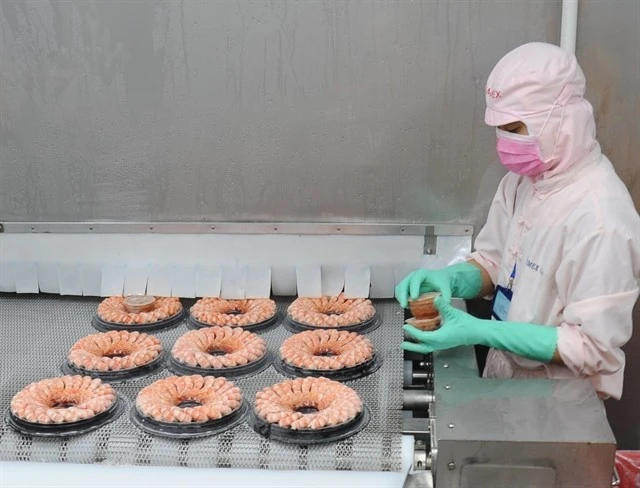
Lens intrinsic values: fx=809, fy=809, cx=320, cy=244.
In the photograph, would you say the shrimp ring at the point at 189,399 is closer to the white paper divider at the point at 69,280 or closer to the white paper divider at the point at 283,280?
the white paper divider at the point at 283,280

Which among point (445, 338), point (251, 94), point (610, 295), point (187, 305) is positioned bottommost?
point (187, 305)

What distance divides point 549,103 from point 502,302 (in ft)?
2.07

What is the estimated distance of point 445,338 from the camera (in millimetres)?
2152

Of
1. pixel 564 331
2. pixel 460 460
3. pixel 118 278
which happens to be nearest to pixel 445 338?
pixel 564 331

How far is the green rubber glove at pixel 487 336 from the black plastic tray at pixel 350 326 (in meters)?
0.39

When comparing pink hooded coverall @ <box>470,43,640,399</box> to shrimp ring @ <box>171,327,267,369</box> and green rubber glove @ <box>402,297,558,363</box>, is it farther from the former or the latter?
shrimp ring @ <box>171,327,267,369</box>

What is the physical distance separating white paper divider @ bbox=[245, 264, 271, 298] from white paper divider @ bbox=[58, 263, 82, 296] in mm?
613

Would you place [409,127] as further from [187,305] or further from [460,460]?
[460,460]

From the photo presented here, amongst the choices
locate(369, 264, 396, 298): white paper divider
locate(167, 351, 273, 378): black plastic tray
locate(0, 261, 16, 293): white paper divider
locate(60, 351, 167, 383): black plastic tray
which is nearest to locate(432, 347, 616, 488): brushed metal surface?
locate(167, 351, 273, 378): black plastic tray

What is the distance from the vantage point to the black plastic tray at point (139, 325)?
104 inches

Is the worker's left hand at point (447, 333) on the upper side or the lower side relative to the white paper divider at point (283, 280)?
upper

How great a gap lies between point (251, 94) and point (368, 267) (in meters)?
0.73

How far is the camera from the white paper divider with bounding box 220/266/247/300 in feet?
9.38

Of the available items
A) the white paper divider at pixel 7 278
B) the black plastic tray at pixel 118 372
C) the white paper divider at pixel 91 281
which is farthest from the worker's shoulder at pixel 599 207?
the white paper divider at pixel 7 278
